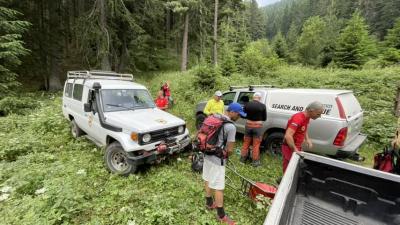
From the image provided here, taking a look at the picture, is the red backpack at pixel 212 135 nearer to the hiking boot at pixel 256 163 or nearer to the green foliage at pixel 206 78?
the hiking boot at pixel 256 163

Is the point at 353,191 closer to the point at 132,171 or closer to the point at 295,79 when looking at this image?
the point at 132,171

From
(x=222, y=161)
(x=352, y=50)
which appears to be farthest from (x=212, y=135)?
(x=352, y=50)

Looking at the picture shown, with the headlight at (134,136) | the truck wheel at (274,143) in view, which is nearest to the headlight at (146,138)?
the headlight at (134,136)

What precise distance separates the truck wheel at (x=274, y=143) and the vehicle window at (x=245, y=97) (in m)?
1.41

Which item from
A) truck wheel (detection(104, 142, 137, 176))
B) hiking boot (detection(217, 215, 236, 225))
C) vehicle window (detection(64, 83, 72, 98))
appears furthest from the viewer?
vehicle window (detection(64, 83, 72, 98))

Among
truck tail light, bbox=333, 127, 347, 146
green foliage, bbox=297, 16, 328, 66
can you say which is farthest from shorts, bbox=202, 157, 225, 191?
green foliage, bbox=297, 16, 328, 66

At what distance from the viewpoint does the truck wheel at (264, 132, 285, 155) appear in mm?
5715

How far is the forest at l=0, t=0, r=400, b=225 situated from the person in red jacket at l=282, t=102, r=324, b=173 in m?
1.11

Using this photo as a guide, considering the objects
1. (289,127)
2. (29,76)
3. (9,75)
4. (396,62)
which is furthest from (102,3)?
(396,62)

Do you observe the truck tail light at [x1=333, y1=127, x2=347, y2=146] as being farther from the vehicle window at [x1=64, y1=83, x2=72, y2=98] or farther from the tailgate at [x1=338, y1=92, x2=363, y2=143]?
the vehicle window at [x1=64, y1=83, x2=72, y2=98]

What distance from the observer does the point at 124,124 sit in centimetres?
482

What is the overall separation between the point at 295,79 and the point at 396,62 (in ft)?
23.7

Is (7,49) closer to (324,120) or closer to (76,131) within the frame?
(76,131)

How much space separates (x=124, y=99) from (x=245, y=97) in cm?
365
